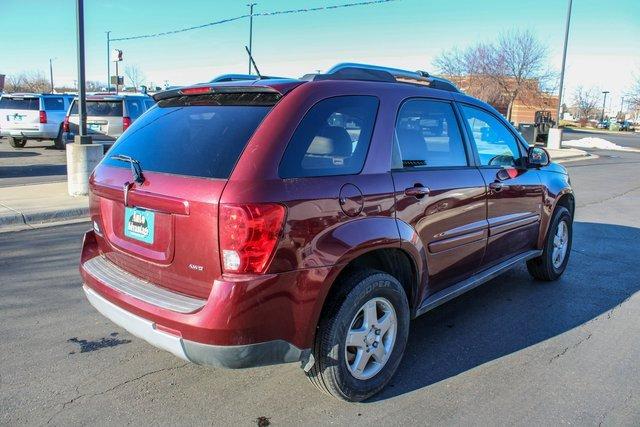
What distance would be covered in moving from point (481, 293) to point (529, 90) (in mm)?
40199

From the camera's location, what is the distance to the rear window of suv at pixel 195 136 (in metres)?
2.68

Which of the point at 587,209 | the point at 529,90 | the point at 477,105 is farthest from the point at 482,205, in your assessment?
the point at 529,90

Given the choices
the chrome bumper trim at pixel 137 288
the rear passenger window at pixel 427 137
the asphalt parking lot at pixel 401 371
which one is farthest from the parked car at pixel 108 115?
the rear passenger window at pixel 427 137

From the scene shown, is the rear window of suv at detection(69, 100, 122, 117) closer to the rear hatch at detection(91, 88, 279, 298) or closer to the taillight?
the rear hatch at detection(91, 88, 279, 298)

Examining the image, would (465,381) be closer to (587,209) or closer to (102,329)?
(102,329)

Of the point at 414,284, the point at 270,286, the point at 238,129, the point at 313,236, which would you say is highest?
the point at 238,129

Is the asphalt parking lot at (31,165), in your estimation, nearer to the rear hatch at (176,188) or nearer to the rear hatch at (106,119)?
the rear hatch at (106,119)

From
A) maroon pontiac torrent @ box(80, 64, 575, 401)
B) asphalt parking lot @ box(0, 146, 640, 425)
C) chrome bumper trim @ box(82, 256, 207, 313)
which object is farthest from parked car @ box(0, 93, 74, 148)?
chrome bumper trim @ box(82, 256, 207, 313)

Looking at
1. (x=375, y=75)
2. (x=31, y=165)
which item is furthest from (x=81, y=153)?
(x=375, y=75)

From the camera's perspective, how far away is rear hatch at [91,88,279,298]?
8.41ft

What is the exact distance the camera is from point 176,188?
2.65 metres

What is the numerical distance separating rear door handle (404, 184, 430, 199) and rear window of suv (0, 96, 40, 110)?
17.8m

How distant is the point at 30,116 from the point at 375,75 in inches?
683

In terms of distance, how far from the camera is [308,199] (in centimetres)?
260
